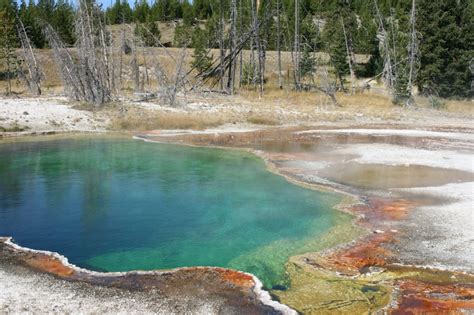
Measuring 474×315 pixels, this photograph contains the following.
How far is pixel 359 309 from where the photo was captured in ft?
17.5

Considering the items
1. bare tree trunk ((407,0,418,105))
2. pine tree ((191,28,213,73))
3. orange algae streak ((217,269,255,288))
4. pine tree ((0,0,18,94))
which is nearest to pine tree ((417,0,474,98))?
bare tree trunk ((407,0,418,105))

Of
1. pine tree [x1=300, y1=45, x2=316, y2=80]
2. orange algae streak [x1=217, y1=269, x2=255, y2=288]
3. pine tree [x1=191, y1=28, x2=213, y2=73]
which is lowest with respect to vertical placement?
orange algae streak [x1=217, y1=269, x2=255, y2=288]

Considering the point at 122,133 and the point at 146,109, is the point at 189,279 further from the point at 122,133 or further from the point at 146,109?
the point at 146,109

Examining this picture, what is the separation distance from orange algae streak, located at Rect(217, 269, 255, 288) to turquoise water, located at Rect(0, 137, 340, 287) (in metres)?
0.30

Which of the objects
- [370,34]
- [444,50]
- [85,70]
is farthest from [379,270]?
[370,34]

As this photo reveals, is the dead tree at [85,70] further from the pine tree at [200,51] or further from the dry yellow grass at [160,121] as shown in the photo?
the pine tree at [200,51]

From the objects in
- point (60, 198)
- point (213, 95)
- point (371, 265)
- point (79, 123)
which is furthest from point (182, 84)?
point (371, 265)

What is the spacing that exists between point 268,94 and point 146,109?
10.8 m

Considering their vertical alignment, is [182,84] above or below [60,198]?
above

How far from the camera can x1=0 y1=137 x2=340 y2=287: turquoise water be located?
23.4ft

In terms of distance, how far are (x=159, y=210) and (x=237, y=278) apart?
3708 millimetres

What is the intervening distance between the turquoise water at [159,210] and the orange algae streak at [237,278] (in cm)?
30

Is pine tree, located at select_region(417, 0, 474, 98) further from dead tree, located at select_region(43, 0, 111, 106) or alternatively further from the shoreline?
the shoreline

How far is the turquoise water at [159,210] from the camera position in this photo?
713cm
